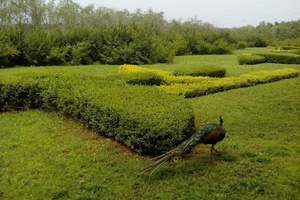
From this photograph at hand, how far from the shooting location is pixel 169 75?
11898 millimetres

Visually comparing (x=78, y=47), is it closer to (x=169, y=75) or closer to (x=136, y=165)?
(x=169, y=75)

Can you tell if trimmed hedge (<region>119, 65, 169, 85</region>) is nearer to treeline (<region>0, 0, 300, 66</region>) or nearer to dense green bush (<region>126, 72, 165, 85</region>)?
dense green bush (<region>126, 72, 165, 85</region>)

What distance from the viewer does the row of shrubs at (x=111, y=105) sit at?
548cm

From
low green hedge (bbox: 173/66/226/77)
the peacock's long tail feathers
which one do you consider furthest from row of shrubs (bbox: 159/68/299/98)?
the peacock's long tail feathers

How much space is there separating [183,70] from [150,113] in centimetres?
684

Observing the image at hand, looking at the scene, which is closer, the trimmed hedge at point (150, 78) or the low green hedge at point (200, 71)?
the trimmed hedge at point (150, 78)

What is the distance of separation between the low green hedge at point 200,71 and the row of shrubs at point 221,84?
0.96 metres

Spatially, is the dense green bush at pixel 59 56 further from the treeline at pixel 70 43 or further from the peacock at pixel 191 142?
the peacock at pixel 191 142

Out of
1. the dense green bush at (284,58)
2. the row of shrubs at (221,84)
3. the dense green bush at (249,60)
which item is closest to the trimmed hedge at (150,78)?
the row of shrubs at (221,84)

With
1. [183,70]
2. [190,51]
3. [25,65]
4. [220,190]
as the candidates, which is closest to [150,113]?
[220,190]

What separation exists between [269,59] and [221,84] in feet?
29.9

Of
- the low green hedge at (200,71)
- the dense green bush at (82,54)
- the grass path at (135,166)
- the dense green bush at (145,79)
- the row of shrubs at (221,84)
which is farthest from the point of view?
the dense green bush at (82,54)

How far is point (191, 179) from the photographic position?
5020 millimetres

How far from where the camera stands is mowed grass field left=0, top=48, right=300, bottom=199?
4836 millimetres
